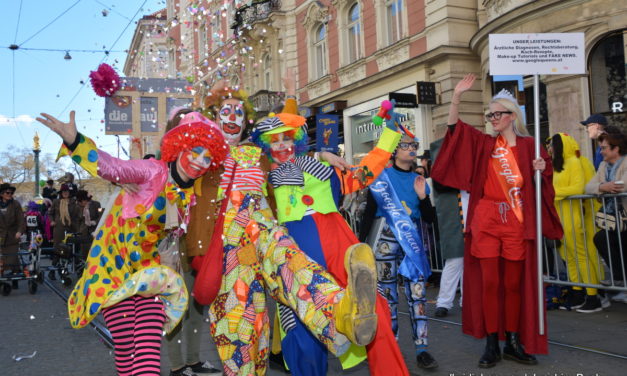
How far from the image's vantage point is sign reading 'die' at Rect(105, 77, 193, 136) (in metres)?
4.06

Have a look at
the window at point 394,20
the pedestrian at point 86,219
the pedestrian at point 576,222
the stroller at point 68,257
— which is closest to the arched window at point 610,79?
the pedestrian at point 576,222

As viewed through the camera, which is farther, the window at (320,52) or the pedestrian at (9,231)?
the window at (320,52)

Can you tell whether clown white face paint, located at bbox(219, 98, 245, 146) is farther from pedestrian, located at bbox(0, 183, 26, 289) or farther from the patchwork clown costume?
pedestrian, located at bbox(0, 183, 26, 289)

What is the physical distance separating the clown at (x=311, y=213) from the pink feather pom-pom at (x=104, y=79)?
95cm

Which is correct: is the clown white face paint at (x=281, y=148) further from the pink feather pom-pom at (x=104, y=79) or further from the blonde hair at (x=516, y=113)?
the blonde hair at (x=516, y=113)

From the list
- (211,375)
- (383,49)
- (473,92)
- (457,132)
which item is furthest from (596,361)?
(383,49)

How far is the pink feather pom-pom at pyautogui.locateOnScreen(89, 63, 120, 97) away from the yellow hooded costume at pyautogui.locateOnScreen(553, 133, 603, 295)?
5078 mm

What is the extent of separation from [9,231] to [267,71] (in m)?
15.7

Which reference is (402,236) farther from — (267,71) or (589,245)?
(267,71)

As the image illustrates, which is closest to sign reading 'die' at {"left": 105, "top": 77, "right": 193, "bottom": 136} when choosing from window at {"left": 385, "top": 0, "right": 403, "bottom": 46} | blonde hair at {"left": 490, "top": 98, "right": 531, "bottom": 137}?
blonde hair at {"left": 490, "top": 98, "right": 531, "bottom": 137}

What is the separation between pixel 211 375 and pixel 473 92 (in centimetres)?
1335

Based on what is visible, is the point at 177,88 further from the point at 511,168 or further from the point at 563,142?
the point at 563,142

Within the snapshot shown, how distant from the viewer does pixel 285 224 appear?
12.5ft

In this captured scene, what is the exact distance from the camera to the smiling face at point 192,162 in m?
3.32
